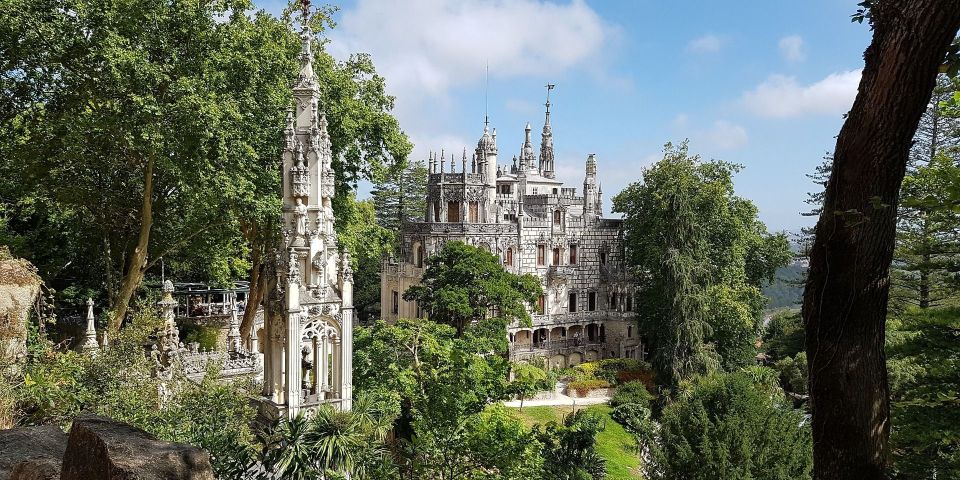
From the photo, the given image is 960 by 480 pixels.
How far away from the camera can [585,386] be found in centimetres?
3011

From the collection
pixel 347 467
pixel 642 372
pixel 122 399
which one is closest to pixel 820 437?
pixel 347 467

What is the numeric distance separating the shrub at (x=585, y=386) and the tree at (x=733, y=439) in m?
13.9

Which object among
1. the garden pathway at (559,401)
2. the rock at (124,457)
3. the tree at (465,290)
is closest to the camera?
the rock at (124,457)

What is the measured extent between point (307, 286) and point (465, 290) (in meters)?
18.4

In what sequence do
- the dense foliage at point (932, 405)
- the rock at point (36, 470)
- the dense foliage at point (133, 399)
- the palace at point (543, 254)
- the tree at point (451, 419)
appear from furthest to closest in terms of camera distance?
the palace at point (543, 254), the tree at point (451, 419), the dense foliage at point (133, 399), the dense foliage at point (932, 405), the rock at point (36, 470)

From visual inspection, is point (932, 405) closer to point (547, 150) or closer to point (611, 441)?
point (611, 441)

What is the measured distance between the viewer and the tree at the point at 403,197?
1945 inches

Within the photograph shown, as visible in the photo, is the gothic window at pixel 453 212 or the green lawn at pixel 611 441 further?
the gothic window at pixel 453 212

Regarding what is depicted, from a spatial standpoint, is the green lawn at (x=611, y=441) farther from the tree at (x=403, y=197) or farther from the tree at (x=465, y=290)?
the tree at (x=403, y=197)

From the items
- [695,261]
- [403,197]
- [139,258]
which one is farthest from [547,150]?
[139,258]

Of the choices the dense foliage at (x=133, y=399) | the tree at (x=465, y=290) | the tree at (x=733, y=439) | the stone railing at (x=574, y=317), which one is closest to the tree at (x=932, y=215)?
the tree at (x=733, y=439)

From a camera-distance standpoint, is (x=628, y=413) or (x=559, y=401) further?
(x=559, y=401)

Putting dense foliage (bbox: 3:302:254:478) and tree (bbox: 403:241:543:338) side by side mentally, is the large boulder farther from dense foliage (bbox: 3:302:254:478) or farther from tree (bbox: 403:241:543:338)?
tree (bbox: 403:241:543:338)

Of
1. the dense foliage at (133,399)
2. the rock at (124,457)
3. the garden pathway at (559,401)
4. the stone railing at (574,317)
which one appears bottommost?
the garden pathway at (559,401)
